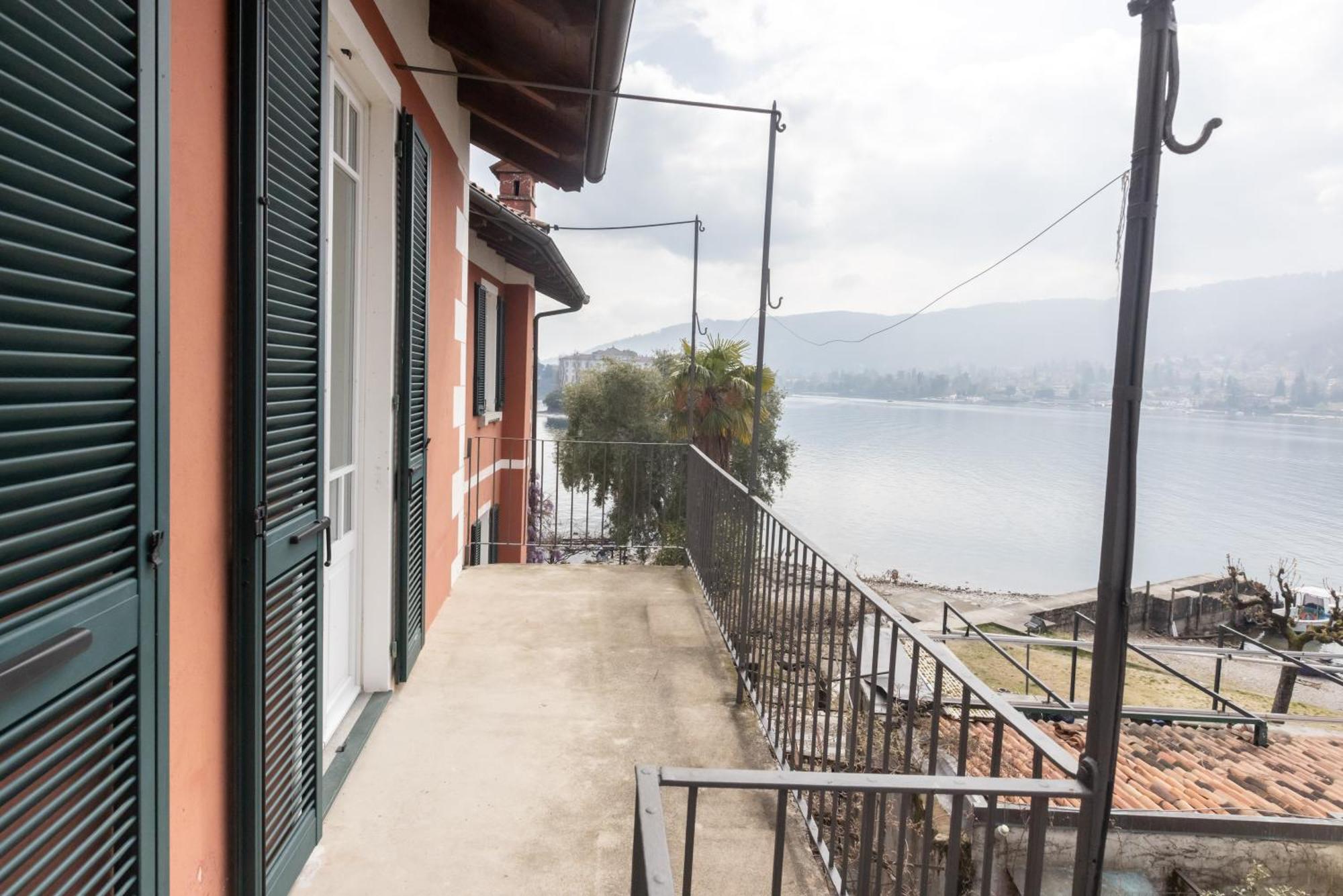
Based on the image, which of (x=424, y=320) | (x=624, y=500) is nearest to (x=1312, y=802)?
(x=424, y=320)

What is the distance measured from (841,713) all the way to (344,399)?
6.83 ft

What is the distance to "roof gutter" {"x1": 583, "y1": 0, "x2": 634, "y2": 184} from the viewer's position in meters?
2.53

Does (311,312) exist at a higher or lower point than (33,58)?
lower

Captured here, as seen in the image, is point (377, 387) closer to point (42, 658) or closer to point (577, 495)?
point (42, 658)

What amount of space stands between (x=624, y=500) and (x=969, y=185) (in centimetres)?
1365

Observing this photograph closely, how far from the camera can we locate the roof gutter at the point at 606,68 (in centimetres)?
253

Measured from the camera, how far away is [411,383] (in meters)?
3.14

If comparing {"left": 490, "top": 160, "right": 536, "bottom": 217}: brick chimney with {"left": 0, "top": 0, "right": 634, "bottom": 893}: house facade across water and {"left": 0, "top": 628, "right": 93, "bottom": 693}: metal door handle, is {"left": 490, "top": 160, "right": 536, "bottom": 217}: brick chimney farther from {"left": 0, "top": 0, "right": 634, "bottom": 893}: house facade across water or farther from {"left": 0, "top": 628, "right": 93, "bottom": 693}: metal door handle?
{"left": 0, "top": 628, "right": 93, "bottom": 693}: metal door handle

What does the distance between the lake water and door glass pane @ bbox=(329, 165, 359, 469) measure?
22.3 m

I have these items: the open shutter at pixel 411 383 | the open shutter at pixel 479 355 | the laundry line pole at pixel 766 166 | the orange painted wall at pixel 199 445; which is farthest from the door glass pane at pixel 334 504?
the open shutter at pixel 479 355

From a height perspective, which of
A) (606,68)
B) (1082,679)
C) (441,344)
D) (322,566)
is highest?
(606,68)

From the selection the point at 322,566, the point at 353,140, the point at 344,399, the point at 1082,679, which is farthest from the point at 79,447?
the point at 1082,679

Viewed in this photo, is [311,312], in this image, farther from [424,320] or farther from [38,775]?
[424,320]

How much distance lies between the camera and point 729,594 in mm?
3787
